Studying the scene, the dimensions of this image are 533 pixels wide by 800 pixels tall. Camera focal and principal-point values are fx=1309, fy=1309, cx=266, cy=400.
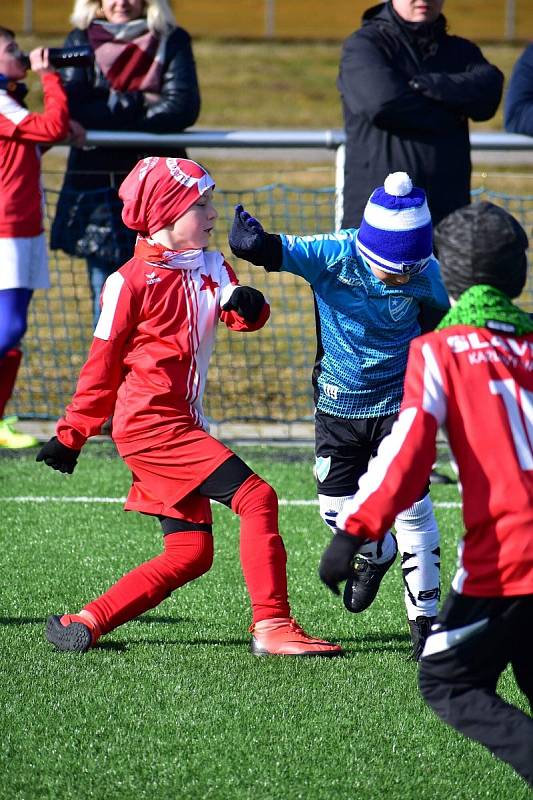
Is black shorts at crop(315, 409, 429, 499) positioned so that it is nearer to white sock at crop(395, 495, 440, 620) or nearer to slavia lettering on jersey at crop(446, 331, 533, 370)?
white sock at crop(395, 495, 440, 620)

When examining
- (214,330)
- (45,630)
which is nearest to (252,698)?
(45,630)

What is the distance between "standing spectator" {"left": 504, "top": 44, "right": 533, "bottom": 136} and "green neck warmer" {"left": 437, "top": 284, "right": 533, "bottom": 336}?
4440mm

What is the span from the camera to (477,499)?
2920 mm

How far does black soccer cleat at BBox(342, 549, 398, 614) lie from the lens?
15.3 feet

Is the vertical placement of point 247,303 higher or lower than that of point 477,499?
lower

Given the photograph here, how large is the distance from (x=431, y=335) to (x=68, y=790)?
1.47 metres

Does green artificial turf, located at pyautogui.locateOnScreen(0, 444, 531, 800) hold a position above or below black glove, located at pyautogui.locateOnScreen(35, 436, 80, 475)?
below

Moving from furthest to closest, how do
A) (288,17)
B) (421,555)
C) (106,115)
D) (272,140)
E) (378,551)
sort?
(288,17) < (272,140) < (106,115) < (378,551) < (421,555)

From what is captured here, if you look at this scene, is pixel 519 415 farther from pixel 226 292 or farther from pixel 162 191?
pixel 162 191

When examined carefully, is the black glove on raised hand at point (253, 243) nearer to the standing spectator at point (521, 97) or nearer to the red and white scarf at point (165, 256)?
the red and white scarf at point (165, 256)

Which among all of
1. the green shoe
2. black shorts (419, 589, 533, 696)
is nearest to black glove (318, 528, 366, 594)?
black shorts (419, 589, 533, 696)

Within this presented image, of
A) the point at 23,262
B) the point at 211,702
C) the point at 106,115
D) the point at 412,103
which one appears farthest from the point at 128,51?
the point at 211,702

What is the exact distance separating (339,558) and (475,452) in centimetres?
39

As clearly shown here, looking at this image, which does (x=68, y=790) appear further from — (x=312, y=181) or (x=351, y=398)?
(x=312, y=181)
